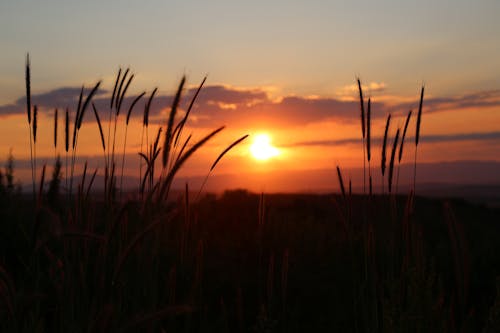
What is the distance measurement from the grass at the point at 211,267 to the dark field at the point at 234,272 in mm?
13

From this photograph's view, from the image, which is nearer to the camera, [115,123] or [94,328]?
[94,328]

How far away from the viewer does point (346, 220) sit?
3.35 meters

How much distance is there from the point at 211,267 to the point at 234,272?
0.31 meters

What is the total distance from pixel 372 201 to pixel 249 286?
7.47 feet

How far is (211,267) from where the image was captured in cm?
584

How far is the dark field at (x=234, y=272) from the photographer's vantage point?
2.27m

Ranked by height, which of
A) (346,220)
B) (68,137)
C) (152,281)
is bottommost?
(152,281)

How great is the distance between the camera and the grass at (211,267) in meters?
2.23

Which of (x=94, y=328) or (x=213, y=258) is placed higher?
(x=94, y=328)

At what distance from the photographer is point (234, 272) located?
5.66 metres

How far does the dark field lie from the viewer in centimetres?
227

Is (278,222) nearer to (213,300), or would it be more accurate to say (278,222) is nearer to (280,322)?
(213,300)

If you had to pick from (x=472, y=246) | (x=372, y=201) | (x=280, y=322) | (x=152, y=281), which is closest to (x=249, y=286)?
(x=280, y=322)

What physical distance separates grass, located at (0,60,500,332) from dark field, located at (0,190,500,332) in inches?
0.5
